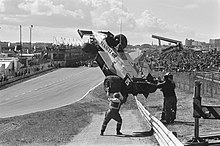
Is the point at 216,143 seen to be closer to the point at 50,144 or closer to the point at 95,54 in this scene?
the point at 50,144

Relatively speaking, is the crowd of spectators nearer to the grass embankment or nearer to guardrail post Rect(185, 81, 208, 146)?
the grass embankment

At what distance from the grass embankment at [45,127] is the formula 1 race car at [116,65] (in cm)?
191

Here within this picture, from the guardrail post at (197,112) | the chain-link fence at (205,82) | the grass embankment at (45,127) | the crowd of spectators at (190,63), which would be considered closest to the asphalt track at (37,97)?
the grass embankment at (45,127)

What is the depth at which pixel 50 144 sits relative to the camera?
10.9 meters

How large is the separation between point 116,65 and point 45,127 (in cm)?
521

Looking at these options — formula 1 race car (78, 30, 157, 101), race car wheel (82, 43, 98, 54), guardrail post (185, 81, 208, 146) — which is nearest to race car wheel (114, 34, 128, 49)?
formula 1 race car (78, 30, 157, 101)

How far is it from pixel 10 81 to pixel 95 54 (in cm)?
3309

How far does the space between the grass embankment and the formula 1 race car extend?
191 centimetres

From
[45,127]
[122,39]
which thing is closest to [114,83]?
[122,39]

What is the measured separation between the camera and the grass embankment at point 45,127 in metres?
11.4

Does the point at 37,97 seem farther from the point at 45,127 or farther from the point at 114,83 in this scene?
the point at 45,127

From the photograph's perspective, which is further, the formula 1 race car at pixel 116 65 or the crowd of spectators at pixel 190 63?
the crowd of spectators at pixel 190 63

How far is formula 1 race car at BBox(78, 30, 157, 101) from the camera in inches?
631

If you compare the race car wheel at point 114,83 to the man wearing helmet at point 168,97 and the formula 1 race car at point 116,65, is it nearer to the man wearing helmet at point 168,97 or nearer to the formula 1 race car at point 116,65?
the formula 1 race car at point 116,65
